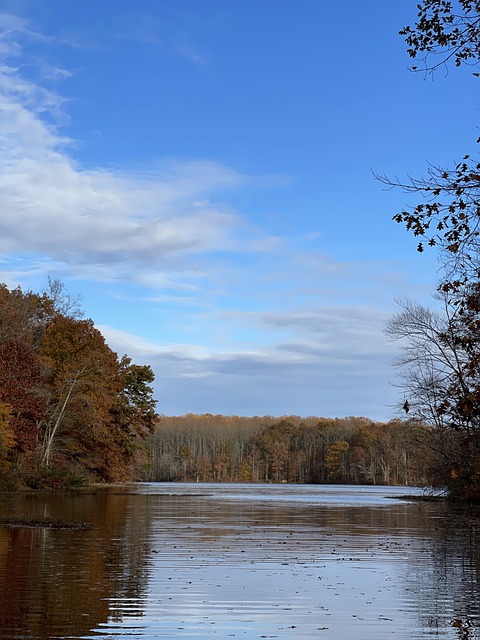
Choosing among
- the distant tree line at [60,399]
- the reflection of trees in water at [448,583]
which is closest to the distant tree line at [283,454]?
the distant tree line at [60,399]

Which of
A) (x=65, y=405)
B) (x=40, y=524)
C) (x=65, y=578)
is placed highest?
(x=65, y=405)

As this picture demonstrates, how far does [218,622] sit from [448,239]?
17.5 ft

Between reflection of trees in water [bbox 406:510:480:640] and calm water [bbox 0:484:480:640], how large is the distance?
21 millimetres

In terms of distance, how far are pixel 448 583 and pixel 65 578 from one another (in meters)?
6.19

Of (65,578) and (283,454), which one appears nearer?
(65,578)

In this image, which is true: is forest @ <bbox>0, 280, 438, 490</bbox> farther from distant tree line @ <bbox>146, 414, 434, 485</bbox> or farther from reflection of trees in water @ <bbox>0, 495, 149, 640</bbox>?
distant tree line @ <bbox>146, 414, 434, 485</bbox>

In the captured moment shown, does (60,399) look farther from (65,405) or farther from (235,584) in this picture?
(235,584)

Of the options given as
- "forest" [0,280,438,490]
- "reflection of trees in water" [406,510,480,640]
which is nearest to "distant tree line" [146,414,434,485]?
"forest" [0,280,438,490]

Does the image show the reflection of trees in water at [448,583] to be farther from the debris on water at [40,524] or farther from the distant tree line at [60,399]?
the distant tree line at [60,399]

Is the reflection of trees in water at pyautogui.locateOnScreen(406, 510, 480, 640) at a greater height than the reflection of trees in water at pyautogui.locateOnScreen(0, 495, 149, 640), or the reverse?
the reflection of trees in water at pyautogui.locateOnScreen(0, 495, 149, 640)

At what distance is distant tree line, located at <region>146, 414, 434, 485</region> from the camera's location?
129625mm

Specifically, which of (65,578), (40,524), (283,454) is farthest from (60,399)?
(283,454)

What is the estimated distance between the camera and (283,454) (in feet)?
474

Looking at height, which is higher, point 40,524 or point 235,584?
point 40,524
